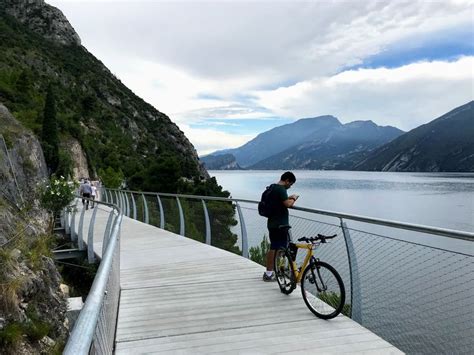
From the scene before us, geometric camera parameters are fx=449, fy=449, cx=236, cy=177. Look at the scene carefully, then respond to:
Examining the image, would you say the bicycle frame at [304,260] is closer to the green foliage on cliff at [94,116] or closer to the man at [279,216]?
the man at [279,216]

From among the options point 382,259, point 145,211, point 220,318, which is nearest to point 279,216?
point 220,318

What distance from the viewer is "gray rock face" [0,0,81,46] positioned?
96312 mm

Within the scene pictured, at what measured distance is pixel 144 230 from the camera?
13992 mm

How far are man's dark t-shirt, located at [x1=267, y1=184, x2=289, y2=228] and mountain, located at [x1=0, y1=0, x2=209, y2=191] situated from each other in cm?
3909

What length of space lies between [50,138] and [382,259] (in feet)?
140

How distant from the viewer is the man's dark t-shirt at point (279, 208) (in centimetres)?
595

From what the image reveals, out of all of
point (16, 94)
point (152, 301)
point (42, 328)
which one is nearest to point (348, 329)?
point (152, 301)

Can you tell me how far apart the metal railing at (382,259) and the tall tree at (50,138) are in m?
27.9

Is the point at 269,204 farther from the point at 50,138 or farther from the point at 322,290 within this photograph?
the point at 50,138

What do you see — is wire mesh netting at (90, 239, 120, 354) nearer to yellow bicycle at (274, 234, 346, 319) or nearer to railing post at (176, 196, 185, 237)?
yellow bicycle at (274, 234, 346, 319)

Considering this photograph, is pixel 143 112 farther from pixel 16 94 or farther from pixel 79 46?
pixel 16 94

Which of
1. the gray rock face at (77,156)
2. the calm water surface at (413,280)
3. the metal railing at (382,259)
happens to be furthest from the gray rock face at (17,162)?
the gray rock face at (77,156)

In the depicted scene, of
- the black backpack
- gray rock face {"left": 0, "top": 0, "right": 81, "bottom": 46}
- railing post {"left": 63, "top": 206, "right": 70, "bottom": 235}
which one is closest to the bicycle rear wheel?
the black backpack

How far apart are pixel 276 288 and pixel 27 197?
1674cm
